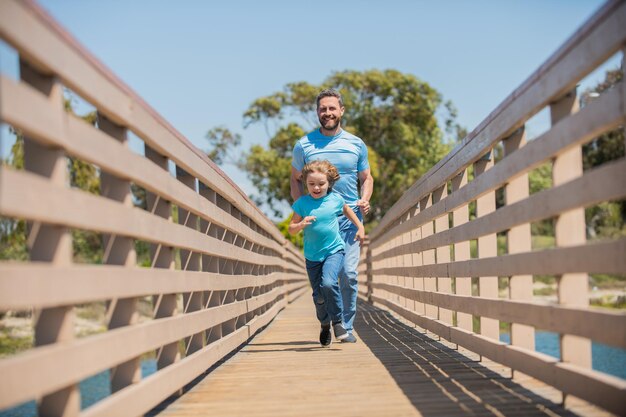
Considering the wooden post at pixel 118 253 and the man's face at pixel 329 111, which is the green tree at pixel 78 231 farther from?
the man's face at pixel 329 111

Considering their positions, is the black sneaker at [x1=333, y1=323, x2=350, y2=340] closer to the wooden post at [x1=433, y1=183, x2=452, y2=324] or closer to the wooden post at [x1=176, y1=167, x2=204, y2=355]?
the wooden post at [x1=433, y1=183, x2=452, y2=324]

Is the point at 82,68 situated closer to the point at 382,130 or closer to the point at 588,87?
the point at 382,130

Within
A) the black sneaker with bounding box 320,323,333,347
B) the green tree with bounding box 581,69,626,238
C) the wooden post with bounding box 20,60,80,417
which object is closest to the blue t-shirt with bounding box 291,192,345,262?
the black sneaker with bounding box 320,323,333,347

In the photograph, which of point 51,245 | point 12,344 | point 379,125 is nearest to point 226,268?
point 51,245

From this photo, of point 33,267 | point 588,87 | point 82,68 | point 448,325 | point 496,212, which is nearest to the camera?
point 33,267

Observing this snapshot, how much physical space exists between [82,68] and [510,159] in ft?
6.95

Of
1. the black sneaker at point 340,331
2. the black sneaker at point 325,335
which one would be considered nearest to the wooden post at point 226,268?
the black sneaker at point 325,335

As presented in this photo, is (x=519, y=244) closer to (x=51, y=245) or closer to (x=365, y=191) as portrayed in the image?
(x=51, y=245)

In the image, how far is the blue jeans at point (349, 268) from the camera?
7133 millimetres

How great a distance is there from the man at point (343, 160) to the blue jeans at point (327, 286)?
0.24 m

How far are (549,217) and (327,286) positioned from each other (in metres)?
3.29

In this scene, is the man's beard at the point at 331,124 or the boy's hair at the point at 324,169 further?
the man's beard at the point at 331,124

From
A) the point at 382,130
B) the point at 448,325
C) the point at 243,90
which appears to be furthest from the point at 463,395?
the point at 243,90

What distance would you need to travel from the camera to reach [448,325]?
20.8ft
